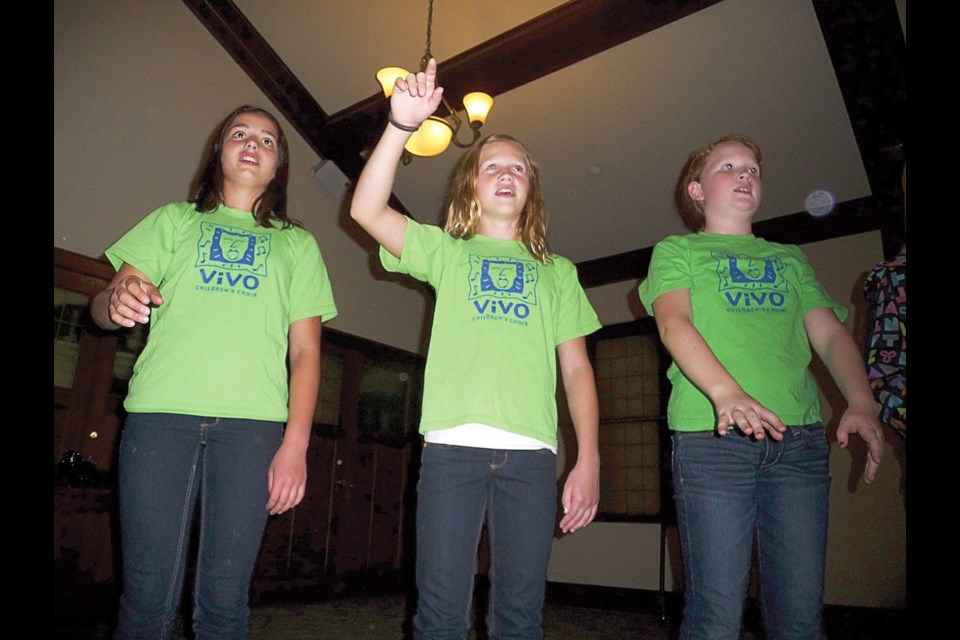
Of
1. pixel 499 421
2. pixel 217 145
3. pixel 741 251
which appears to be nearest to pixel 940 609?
pixel 499 421

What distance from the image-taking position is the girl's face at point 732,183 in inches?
66.0

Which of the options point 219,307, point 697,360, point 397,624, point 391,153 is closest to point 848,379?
point 697,360

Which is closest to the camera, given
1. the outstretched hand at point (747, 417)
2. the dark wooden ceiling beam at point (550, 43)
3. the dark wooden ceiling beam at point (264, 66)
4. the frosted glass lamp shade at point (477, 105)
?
the outstretched hand at point (747, 417)

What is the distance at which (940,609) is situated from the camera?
700 mm

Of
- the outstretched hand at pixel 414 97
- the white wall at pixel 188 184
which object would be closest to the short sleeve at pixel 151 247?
the outstretched hand at pixel 414 97

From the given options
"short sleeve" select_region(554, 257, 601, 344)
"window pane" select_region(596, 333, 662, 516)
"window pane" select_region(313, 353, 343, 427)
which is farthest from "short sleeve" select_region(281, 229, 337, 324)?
"window pane" select_region(596, 333, 662, 516)

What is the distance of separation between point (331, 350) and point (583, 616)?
8.08 ft

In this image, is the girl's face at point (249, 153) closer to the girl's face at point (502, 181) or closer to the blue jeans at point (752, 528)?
the girl's face at point (502, 181)

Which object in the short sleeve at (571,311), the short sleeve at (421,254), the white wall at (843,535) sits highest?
the short sleeve at (421,254)

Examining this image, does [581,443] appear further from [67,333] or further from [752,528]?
[67,333]

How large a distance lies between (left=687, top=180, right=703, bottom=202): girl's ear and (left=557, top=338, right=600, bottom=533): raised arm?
565 millimetres

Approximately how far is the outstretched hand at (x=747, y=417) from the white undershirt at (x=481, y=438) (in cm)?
39

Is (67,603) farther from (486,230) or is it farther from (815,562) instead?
(815,562)

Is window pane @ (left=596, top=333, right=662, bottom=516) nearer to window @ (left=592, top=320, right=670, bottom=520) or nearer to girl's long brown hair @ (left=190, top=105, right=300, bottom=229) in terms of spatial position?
window @ (left=592, top=320, right=670, bottom=520)
